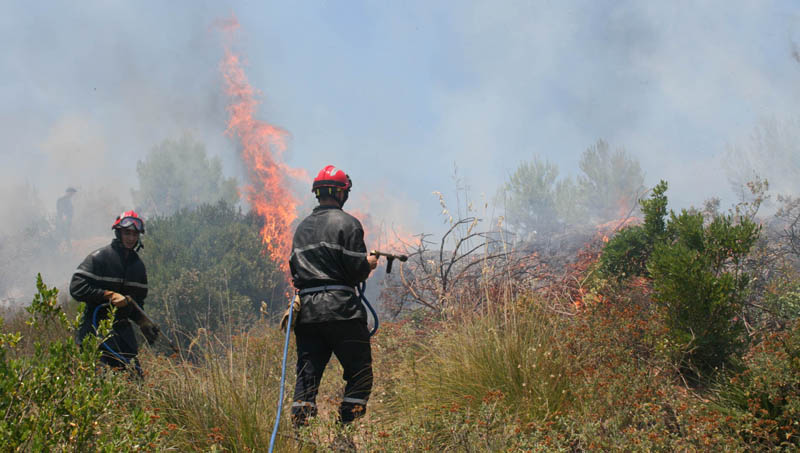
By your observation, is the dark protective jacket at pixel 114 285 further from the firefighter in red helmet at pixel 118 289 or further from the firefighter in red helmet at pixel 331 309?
the firefighter in red helmet at pixel 331 309

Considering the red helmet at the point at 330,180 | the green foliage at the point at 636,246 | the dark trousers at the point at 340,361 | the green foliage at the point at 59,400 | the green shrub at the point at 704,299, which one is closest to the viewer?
the green foliage at the point at 59,400

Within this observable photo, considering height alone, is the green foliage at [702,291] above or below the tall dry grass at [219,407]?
above

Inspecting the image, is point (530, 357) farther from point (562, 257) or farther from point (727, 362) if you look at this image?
point (562, 257)

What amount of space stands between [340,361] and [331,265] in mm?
681

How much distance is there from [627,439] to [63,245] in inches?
3546

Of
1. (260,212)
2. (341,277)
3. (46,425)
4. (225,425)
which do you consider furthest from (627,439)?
(260,212)

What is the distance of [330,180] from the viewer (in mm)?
3742

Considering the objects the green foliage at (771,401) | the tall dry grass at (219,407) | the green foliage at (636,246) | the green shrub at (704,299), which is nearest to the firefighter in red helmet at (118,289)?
the tall dry grass at (219,407)

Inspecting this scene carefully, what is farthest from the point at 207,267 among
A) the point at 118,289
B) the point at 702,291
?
the point at 702,291

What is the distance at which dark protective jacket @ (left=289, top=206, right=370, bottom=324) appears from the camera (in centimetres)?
338

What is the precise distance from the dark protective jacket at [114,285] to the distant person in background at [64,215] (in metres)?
90.4

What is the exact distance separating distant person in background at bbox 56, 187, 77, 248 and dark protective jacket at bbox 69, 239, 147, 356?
296 feet

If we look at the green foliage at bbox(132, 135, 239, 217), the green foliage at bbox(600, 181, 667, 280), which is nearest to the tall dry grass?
the green foliage at bbox(600, 181, 667, 280)

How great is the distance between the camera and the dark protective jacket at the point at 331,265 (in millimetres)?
3375
